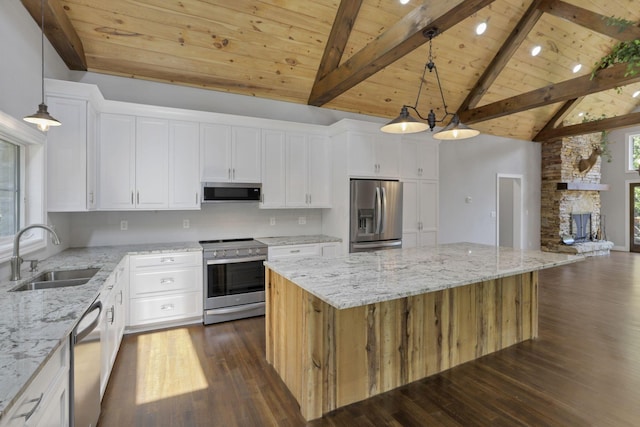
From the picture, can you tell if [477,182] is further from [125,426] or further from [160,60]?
[125,426]

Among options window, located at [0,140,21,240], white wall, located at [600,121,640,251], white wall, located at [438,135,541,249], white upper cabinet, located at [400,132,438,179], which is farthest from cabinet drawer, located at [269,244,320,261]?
white wall, located at [600,121,640,251]

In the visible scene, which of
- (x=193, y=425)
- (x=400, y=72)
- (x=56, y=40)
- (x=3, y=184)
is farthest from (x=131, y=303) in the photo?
(x=400, y=72)

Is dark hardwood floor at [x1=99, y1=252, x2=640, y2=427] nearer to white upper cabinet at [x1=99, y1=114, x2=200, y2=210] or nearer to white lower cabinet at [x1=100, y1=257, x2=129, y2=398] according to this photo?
white lower cabinet at [x1=100, y1=257, x2=129, y2=398]

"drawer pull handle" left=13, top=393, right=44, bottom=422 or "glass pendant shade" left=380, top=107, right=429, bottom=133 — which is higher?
"glass pendant shade" left=380, top=107, right=429, bottom=133

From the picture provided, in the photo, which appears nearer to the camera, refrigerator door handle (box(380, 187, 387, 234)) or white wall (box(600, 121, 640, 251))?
refrigerator door handle (box(380, 187, 387, 234))

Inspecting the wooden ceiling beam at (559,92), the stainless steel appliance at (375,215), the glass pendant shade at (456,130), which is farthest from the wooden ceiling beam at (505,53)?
the glass pendant shade at (456,130)

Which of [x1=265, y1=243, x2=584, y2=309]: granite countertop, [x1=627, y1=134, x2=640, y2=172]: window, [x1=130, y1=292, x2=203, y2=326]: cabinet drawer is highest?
[x1=627, y1=134, x2=640, y2=172]: window

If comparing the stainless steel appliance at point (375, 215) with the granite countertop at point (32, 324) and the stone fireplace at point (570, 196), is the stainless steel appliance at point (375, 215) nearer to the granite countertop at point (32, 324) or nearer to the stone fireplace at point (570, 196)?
the granite countertop at point (32, 324)

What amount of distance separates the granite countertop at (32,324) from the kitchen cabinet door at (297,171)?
2.38 metres

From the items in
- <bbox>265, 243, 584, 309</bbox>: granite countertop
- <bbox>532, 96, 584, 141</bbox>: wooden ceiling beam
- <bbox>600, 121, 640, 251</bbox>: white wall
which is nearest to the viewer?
<bbox>265, 243, 584, 309</bbox>: granite countertop

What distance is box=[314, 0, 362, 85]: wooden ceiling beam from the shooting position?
3.70 meters

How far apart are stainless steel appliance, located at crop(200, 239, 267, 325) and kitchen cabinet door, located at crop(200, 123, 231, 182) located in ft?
2.84

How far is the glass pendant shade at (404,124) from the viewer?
8.35ft

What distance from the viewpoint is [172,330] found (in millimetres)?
3445
